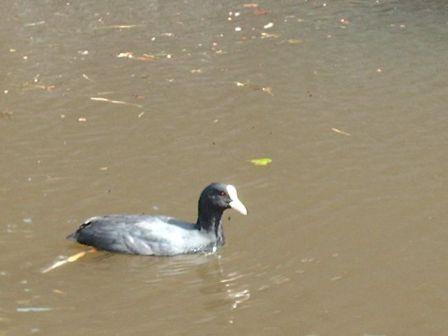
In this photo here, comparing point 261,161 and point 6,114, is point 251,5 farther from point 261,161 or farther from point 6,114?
point 261,161

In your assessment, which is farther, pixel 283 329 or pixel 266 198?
pixel 266 198

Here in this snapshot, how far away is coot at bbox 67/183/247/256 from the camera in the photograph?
9.70m

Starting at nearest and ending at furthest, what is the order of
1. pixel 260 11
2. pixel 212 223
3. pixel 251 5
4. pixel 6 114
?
pixel 212 223
pixel 6 114
pixel 260 11
pixel 251 5

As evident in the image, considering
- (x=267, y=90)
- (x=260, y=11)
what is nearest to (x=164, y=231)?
(x=267, y=90)

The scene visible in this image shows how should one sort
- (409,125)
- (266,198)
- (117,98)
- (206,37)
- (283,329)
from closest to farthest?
(283,329)
(266,198)
(409,125)
(117,98)
(206,37)

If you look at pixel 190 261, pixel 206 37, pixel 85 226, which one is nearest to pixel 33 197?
pixel 85 226

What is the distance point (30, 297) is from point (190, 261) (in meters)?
1.67

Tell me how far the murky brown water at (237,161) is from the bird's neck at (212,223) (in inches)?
5.4

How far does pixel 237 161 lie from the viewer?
1141 centimetres

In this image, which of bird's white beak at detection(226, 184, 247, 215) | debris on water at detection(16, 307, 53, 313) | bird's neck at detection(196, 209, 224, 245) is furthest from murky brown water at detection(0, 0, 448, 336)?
bird's white beak at detection(226, 184, 247, 215)

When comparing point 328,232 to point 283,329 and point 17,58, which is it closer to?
point 283,329

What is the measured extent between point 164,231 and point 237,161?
1932mm

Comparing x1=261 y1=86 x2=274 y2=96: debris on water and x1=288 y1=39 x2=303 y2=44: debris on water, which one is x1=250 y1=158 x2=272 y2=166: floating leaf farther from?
x1=288 y1=39 x2=303 y2=44: debris on water

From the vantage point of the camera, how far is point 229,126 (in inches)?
488
